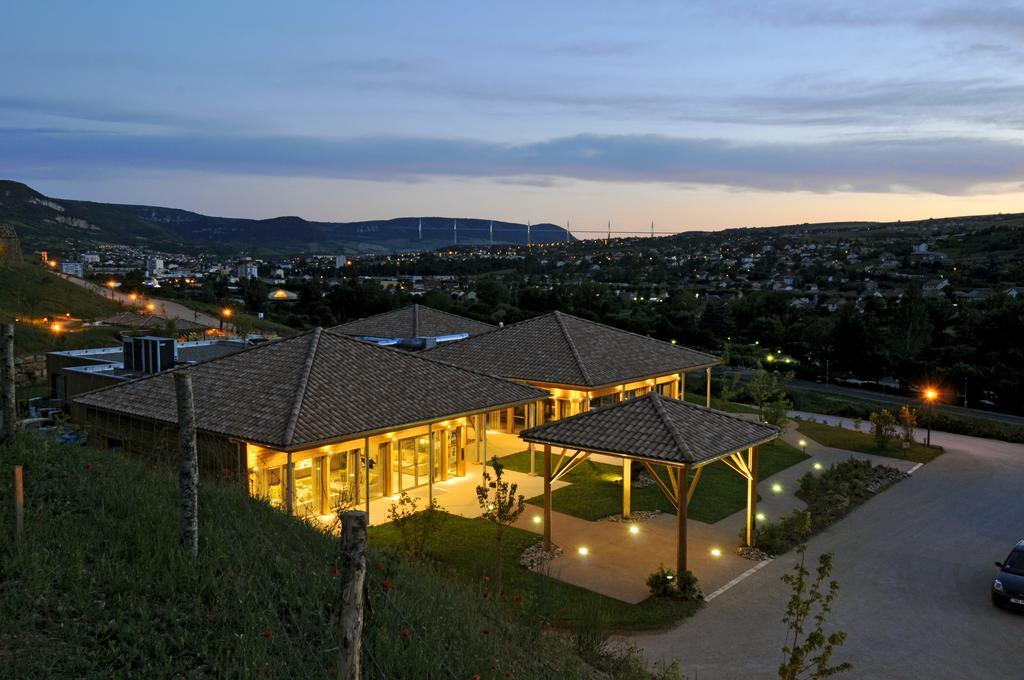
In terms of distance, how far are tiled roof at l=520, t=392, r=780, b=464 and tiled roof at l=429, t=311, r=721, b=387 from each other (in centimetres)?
836

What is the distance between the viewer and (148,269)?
15200 cm

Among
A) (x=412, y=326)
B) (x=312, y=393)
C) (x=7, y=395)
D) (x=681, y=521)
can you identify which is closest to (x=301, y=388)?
(x=312, y=393)

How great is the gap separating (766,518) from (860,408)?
68.3ft

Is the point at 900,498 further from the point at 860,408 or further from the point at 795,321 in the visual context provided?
the point at 795,321

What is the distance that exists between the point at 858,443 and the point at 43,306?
189 ft

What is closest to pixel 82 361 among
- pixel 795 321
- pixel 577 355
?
pixel 577 355

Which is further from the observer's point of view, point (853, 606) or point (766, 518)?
point (766, 518)

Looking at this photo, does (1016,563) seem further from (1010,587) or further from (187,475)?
(187,475)

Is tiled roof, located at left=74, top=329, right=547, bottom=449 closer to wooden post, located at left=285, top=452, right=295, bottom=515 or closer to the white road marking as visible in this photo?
wooden post, located at left=285, top=452, right=295, bottom=515

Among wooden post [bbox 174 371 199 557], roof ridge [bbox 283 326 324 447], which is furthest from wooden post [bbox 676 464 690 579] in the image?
wooden post [bbox 174 371 199 557]

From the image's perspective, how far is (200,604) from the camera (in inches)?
290

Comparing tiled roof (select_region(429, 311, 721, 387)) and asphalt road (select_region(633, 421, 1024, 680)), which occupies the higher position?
tiled roof (select_region(429, 311, 721, 387))

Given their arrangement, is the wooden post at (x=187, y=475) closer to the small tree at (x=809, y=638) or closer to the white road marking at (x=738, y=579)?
the small tree at (x=809, y=638)

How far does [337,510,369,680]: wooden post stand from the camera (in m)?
4.79
